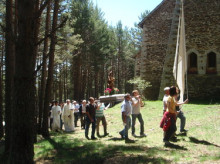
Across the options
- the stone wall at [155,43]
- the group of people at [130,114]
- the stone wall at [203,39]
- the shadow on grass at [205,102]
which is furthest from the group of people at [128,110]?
the stone wall at [155,43]

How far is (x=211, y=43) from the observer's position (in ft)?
52.6

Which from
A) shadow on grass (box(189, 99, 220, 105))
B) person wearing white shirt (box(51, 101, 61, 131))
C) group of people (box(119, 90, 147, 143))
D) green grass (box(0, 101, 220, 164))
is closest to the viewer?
green grass (box(0, 101, 220, 164))

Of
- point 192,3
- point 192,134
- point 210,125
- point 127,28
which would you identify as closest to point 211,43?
point 192,3

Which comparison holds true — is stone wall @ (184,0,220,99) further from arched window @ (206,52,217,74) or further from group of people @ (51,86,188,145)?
group of people @ (51,86,188,145)

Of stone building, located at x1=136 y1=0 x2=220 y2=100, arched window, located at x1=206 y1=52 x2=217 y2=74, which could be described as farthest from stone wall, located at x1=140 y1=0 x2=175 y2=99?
arched window, located at x1=206 y1=52 x2=217 y2=74

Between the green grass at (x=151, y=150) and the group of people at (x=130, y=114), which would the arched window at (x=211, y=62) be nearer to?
the green grass at (x=151, y=150)

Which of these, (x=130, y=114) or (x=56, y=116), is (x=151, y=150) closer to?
(x=130, y=114)

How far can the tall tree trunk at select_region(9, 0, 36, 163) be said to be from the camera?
429 cm

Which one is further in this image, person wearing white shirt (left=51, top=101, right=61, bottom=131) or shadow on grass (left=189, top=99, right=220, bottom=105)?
shadow on grass (left=189, top=99, right=220, bottom=105)

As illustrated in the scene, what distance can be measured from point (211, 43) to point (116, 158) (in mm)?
13193

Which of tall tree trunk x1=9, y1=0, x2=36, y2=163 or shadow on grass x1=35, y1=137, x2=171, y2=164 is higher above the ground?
tall tree trunk x1=9, y1=0, x2=36, y2=163

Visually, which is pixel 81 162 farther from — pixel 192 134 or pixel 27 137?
pixel 192 134

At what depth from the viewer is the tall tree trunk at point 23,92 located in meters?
4.29

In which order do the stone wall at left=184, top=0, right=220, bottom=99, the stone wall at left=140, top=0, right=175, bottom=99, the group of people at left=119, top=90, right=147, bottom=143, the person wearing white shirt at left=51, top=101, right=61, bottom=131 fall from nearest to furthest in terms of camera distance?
the group of people at left=119, top=90, right=147, bottom=143
the person wearing white shirt at left=51, top=101, right=61, bottom=131
the stone wall at left=184, top=0, right=220, bottom=99
the stone wall at left=140, top=0, right=175, bottom=99
